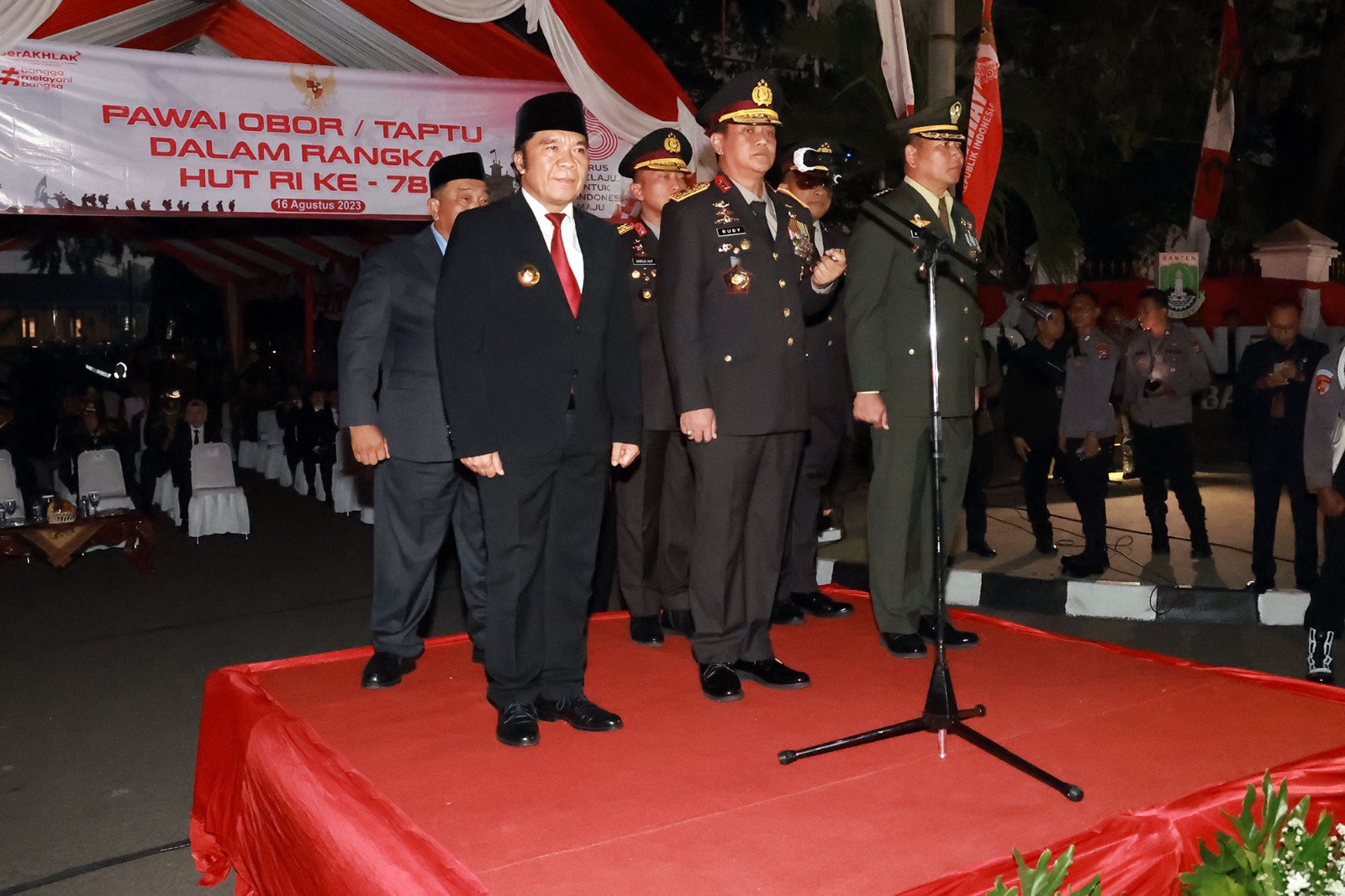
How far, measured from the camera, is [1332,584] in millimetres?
4832

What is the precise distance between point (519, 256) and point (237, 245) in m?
13.5

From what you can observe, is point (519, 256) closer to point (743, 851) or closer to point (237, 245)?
point (743, 851)

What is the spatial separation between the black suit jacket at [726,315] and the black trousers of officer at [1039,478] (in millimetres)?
4336

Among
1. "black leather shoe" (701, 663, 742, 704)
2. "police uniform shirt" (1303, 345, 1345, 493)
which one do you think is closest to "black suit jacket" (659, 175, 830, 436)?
"black leather shoe" (701, 663, 742, 704)

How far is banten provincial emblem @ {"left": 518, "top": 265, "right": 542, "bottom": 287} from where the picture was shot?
136 inches

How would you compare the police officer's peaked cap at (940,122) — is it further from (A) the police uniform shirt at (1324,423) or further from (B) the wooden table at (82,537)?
(B) the wooden table at (82,537)

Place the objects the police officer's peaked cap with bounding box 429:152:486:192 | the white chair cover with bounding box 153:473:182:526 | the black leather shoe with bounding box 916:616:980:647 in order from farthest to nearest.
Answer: the white chair cover with bounding box 153:473:182:526, the black leather shoe with bounding box 916:616:980:647, the police officer's peaked cap with bounding box 429:152:486:192

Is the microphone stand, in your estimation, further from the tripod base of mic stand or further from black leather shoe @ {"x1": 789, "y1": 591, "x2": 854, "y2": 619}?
black leather shoe @ {"x1": 789, "y1": 591, "x2": 854, "y2": 619}

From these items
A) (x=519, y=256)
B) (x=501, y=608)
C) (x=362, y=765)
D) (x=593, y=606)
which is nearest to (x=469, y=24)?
(x=593, y=606)

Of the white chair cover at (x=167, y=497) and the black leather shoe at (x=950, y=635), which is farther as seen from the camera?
the white chair cover at (x=167, y=497)

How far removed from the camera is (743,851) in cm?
271

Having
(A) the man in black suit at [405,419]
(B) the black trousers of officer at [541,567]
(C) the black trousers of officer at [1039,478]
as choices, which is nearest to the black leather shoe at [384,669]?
(A) the man in black suit at [405,419]

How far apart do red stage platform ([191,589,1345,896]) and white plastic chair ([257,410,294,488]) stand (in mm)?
9660

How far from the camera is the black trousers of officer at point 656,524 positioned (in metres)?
4.79
